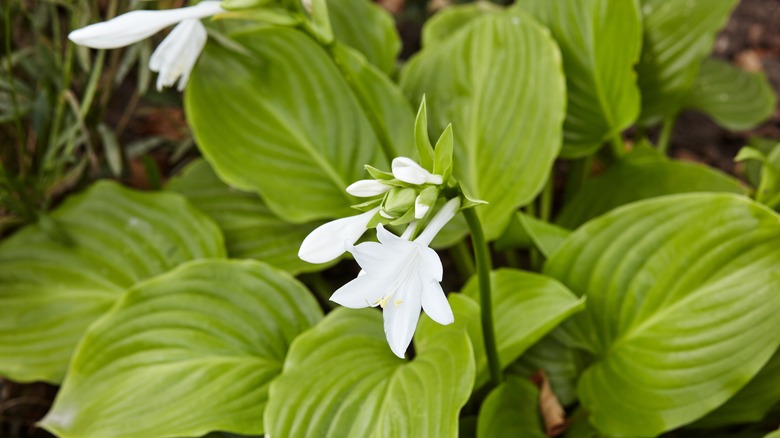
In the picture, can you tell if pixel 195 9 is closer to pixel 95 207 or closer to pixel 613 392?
pixel 95 207

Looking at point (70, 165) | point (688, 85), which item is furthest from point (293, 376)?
point (688, 85)

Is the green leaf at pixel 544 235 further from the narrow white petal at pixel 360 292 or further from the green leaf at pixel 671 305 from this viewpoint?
the narrow white petal at pixel 360 292

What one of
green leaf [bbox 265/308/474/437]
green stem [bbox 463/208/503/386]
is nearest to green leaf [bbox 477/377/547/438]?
green stem [bbox 463/208/503/386]

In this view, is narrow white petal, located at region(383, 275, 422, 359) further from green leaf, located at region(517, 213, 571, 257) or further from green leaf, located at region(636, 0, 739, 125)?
green leaf, located at region(636, 0, 739, 125)

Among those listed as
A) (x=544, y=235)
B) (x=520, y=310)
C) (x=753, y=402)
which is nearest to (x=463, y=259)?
(x=544, y=235)

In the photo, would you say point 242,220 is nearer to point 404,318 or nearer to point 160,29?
point 160,29

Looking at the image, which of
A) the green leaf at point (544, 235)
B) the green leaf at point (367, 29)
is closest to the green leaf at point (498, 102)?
the green leaf at point (544, 235)
